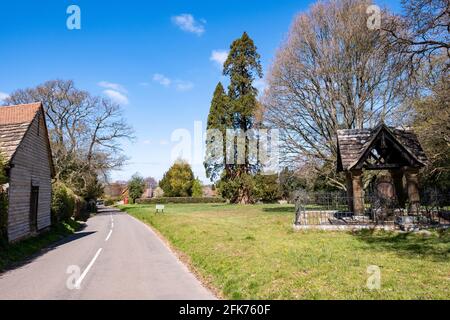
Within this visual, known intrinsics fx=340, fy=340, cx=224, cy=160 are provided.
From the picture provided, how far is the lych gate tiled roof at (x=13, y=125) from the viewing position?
1528 cm

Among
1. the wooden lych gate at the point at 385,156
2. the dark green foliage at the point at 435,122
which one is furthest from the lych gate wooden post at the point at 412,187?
the dark green foliage at the point at 435,122

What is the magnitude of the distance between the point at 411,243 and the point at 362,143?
22.5ft

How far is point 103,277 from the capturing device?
30.2 ft

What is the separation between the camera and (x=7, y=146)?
1541cm

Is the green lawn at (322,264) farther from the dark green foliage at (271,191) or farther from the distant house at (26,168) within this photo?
the dark green foliage at (271,191)

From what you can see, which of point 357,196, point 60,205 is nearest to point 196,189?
point 60,205

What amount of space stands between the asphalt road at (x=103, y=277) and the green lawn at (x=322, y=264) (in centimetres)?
83

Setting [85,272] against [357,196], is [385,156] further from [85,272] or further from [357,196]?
[85,272]

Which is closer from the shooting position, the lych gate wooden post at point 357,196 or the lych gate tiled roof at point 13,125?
the lych gate tiled roof at point 13,125

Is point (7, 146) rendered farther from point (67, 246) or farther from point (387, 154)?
point (387, 154)

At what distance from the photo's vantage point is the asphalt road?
7.57 metres

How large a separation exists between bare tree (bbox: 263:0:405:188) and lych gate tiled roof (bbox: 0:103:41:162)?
17364 millimetres

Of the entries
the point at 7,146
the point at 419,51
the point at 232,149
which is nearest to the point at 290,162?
the point at 419,51
